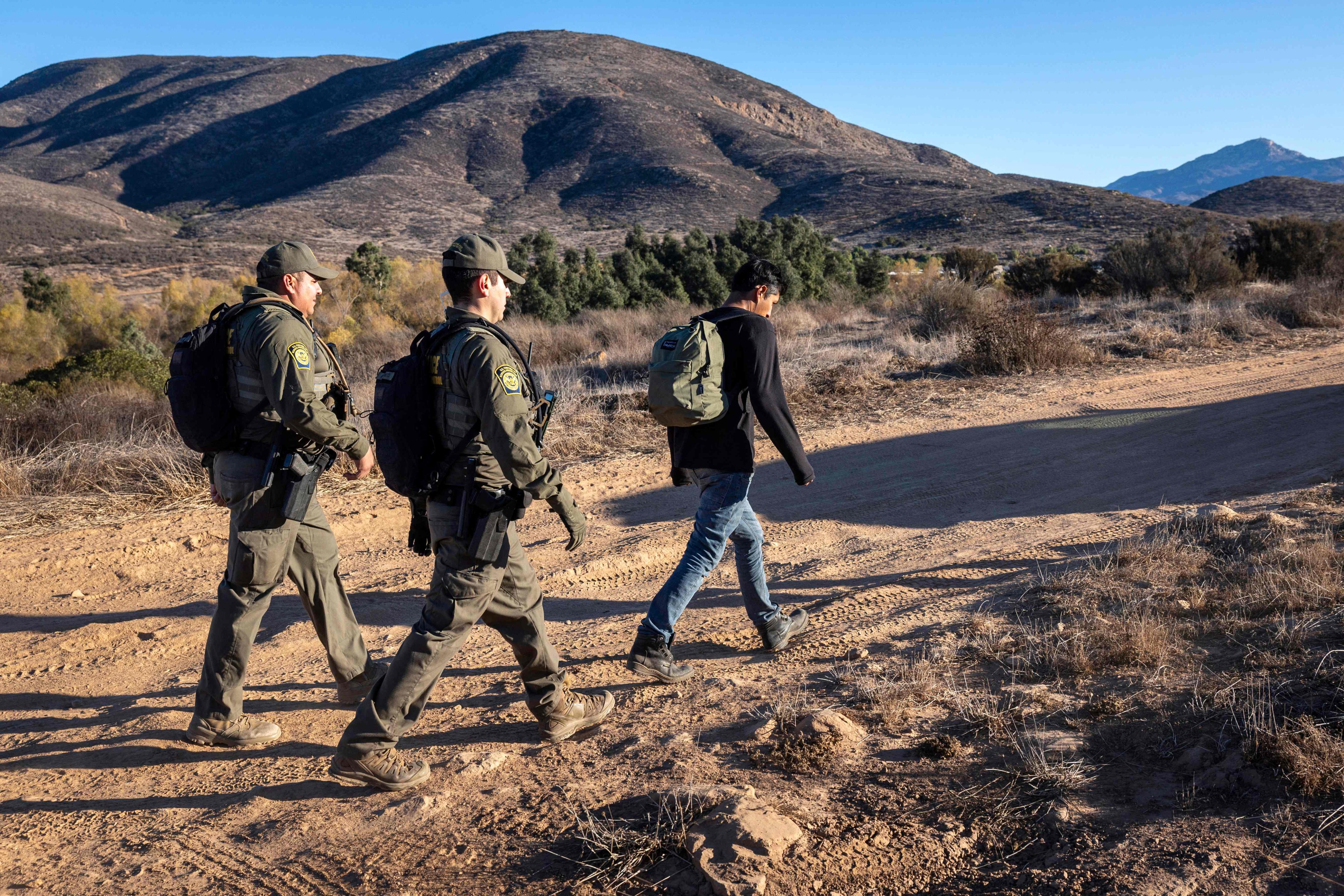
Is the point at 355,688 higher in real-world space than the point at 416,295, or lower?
lower

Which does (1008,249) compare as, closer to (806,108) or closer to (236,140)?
(806,108)

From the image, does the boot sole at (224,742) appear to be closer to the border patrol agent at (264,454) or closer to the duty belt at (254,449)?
the border patrol agent at (264,454)

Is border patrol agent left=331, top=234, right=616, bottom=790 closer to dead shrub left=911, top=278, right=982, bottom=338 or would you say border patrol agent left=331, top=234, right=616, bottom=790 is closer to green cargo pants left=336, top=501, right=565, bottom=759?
green cargo pants left=336, top=501, right=565, bottom=759

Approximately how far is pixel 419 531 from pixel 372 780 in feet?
3.08

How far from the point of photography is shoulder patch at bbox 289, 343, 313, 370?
11.7ft

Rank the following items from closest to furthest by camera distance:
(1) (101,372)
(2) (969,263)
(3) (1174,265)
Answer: (1) (101,372)
(3) (1174,265)
(2) (969,263)

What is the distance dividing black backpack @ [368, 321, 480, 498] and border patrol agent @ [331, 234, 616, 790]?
0.10 ft

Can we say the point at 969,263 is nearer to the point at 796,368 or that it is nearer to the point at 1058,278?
the point at 1058,278

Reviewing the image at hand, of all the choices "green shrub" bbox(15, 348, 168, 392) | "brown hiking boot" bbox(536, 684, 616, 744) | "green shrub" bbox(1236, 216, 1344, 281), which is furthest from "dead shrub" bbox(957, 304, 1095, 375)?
"green shrub" bbox(1236, 216, 1344, 281)

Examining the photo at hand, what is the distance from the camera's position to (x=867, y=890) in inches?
103

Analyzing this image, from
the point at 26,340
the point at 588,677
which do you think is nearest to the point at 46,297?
the point at 26,340

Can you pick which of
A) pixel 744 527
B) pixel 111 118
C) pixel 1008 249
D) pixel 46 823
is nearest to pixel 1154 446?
pixel 744 527

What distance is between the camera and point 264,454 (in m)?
3.75

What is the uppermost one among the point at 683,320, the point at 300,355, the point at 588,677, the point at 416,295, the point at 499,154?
the point at 499,154
